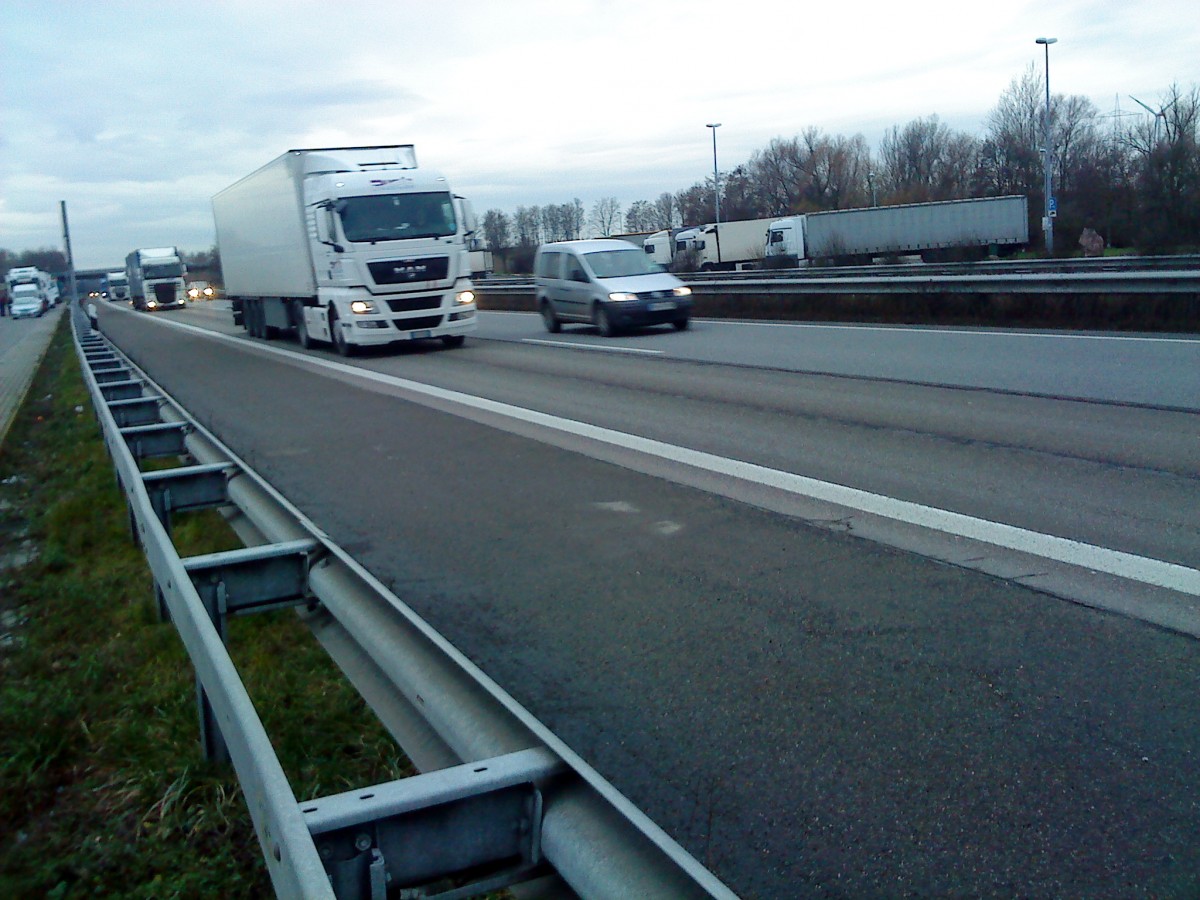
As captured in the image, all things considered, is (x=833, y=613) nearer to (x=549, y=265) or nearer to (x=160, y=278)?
(x=549, y=265)

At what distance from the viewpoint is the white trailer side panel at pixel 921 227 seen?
51.9m

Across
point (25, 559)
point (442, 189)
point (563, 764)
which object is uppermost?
point (442, 189)

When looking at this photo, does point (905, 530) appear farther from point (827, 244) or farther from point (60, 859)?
point (827, 244)

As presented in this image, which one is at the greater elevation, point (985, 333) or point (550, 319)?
point (550, 319)

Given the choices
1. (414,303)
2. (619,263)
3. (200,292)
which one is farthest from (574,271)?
(200,292)

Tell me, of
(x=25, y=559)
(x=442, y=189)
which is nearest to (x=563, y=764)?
(x=25, y=559)

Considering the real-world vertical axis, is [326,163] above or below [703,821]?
above

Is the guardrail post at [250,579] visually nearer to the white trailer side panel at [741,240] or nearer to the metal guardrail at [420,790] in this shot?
the metal guardrail at [420,790]

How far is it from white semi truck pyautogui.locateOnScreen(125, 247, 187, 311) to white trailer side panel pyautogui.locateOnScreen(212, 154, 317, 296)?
42.2 m

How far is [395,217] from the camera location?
69.0 feet

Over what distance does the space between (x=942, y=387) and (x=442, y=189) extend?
40.4 ft

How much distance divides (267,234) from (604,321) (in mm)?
9215

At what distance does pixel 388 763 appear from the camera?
166 inches

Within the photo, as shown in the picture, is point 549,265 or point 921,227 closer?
point 549,265
